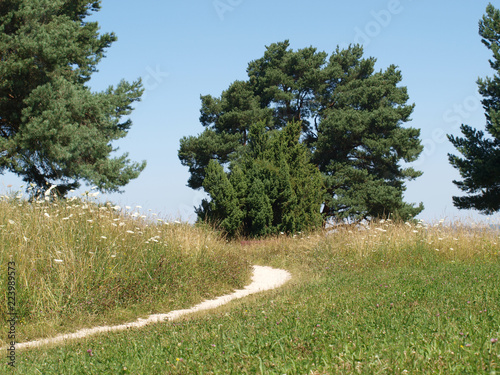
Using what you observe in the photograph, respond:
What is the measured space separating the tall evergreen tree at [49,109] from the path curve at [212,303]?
315 inches

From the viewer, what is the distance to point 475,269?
9.19 meters

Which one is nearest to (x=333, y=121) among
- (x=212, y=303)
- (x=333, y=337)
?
(x=212, y=303)

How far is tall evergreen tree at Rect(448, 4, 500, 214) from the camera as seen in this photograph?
22.4 meters

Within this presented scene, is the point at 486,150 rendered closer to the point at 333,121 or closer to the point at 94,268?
the point at 333,121

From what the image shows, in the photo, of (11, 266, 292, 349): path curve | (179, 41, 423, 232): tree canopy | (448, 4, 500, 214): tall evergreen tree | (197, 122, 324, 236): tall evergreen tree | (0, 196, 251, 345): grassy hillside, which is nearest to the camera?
(11, 266, 292, 349): path curve

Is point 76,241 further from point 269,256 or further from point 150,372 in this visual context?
point 269,256

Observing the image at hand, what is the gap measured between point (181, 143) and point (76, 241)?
2123cm

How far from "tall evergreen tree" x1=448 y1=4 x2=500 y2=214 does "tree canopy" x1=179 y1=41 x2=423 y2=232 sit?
3.38 meters

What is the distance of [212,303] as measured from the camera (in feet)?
29.1

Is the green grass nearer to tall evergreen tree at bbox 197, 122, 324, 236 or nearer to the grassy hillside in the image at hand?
the grassy hillside

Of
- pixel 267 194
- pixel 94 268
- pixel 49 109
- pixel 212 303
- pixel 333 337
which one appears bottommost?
pixel 212 303

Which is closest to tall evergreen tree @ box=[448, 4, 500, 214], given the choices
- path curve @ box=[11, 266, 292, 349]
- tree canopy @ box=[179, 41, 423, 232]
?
tree canopy @ box=[179, 41, 423, 232]

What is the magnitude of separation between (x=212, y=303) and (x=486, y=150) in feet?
64.0

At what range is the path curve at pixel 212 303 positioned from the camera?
6343 millimetres
